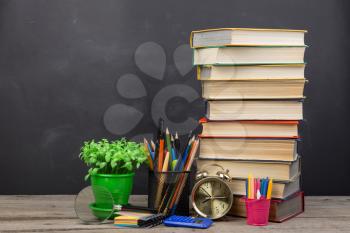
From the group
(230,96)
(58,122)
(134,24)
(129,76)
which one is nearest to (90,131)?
(58,122)

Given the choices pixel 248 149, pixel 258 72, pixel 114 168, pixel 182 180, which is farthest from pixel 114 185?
pixel 258 72

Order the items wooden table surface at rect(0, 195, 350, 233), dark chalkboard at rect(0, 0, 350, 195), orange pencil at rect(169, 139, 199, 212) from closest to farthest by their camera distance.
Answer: wooden table surface at rect(0, 195, 350, 233) → orange pencil at rect(169, 139, 199, 212) → dark chalkboard at rect(0, 0, 350, 195)

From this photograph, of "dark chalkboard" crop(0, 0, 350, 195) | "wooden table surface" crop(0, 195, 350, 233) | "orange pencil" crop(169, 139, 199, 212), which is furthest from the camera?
"dark chalkboard" crop(0, 0, 350, 195)

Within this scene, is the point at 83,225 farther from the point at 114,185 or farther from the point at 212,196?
the point at 212,196

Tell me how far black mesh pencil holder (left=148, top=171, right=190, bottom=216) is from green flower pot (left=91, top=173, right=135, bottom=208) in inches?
2.7

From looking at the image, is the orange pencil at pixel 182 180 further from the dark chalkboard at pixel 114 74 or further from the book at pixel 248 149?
the dark chalkboard at pixel 114 74

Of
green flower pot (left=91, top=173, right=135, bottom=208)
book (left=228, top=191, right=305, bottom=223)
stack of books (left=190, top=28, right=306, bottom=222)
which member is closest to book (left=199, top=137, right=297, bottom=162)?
stack of books (left=190, top=28, right=306, bottom=222)

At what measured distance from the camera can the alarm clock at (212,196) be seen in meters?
1.25

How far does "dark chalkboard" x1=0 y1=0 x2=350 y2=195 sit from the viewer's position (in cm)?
159

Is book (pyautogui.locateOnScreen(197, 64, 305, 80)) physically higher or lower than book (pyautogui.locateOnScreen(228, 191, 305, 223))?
higher

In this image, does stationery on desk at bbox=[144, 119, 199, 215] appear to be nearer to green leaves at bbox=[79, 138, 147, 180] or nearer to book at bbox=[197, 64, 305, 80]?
green leaves at bbox=[79, 138, 147, 180]

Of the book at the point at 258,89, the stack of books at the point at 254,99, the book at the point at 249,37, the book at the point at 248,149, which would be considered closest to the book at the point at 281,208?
the stack of books at the point at 254,99

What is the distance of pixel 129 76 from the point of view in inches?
62.7

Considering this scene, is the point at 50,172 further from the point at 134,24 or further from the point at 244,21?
the point at 244,21
